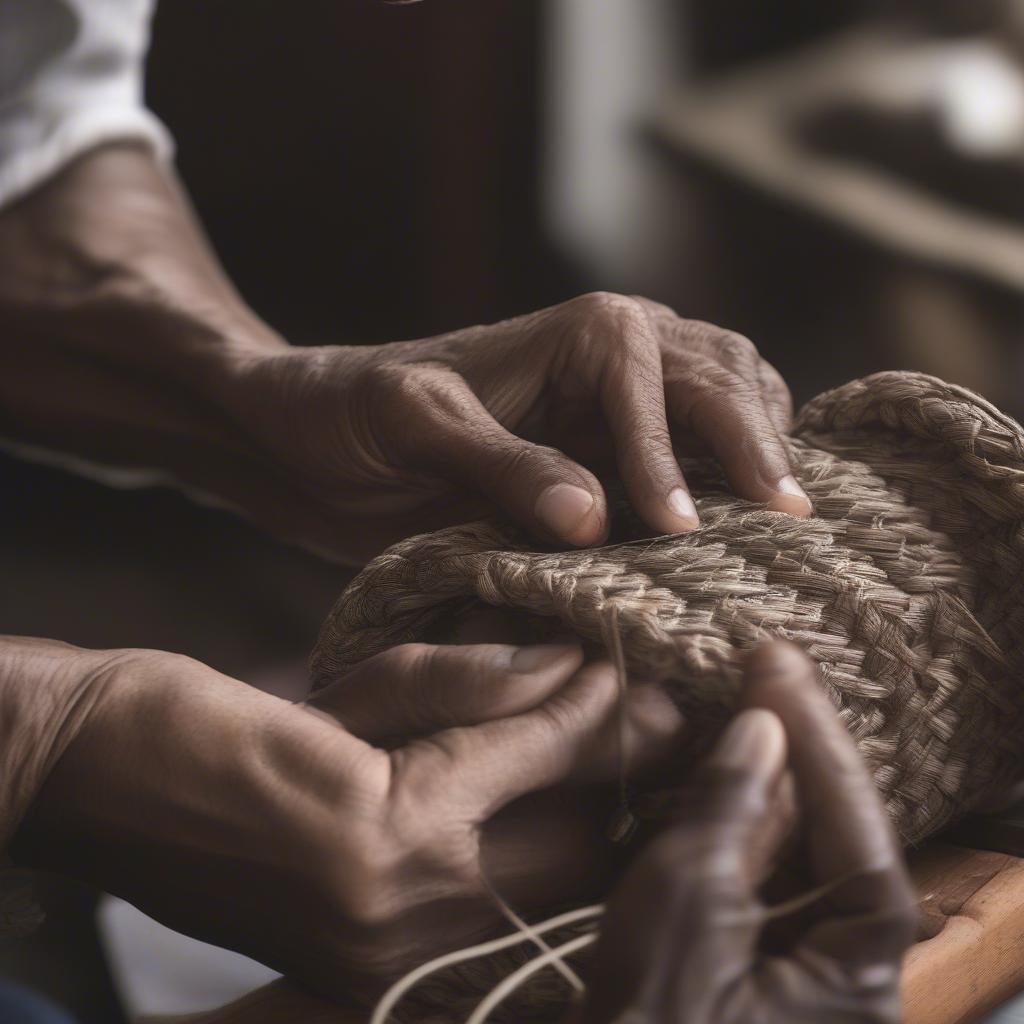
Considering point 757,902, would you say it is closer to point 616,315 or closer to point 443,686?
point 443,686

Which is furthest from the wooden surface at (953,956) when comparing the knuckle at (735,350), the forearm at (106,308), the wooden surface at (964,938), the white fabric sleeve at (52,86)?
the white fabric sleeve at (52,86)

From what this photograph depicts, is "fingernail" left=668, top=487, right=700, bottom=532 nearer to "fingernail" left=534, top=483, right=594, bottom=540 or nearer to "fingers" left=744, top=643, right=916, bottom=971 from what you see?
"fingernail" left=534, top=483, right=594, bottom=540

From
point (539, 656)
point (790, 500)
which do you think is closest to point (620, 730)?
point (539, 656)

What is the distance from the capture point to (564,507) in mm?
512

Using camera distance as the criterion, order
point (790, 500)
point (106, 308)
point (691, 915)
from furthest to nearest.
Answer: point (106, 308) < point (790, 500) < point (691, 915)

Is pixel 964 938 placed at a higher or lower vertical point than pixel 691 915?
lower

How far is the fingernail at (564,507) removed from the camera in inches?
20.1

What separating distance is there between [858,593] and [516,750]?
0.51ft

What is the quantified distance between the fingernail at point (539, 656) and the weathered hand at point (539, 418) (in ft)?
0.29

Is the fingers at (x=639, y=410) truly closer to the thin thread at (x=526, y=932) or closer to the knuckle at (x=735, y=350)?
the knuckle at (x=735, y=350)

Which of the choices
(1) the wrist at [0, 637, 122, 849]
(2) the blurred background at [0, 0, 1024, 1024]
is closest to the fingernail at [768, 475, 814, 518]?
(1) the wrist at [0, 637, 122, 849]

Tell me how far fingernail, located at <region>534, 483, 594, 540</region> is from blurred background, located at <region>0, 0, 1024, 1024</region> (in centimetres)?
67

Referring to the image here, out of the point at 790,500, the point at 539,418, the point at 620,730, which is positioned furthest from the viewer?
the point at 539,418

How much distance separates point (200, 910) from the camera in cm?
43
